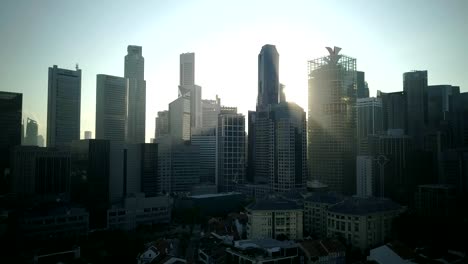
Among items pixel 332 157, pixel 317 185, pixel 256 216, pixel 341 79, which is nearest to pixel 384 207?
pixel 256 216

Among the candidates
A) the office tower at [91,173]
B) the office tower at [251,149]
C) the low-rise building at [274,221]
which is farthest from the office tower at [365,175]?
the office tower at [91,173]

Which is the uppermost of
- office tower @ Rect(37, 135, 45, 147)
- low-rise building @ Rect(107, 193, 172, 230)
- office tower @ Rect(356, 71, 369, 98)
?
office tower @ Rect(356, 71, 369, 98)

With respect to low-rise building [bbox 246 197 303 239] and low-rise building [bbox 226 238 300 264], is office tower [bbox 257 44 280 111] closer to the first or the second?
low-rise building [bbox 246 197 303 239]

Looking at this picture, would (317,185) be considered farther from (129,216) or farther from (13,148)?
(13,148)

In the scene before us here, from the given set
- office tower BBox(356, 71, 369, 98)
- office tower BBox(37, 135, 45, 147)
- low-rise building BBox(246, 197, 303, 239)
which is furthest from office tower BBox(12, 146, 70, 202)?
office tower BBox(356, 71, 369, 98)

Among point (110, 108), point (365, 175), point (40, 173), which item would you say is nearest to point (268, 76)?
point (110, 108)

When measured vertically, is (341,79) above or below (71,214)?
above
